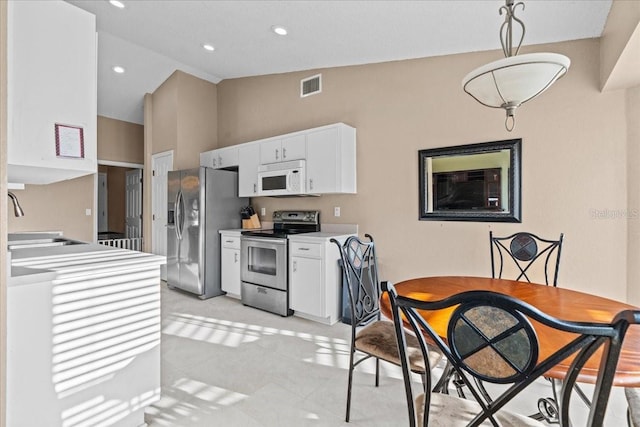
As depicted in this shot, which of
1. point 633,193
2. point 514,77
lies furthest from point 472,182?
point 514,77

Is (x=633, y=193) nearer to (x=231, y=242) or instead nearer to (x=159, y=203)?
(x=231, y=242)

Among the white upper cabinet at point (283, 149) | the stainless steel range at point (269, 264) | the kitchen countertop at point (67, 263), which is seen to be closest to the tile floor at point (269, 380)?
the stainless steel range at point (269, 264)

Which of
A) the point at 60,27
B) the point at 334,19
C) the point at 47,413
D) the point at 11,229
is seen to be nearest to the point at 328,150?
the point at 334,19

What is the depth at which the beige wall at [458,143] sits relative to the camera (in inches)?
101

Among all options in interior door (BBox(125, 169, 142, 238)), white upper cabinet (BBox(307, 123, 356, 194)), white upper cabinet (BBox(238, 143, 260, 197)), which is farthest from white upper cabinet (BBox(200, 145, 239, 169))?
interior door (BBox(125, 169, 142, 238))

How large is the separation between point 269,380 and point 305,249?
1.46 meters

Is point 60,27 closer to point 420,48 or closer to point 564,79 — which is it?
point 420,48

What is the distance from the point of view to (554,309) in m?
1.50

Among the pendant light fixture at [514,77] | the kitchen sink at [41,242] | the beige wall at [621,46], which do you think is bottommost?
the kitchen sink at [41,242]

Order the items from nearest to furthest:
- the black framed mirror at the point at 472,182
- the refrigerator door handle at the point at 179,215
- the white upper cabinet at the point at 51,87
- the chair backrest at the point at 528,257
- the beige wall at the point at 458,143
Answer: the white upper cabinet at the point at 51,87, the chair backrest at the point at 528,257, the beige wall at the point at 458,143, the black framed mirror at the point at 472,182, the refrigerator door handle at the point at 179,215

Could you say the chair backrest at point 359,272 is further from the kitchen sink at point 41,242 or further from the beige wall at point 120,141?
the beige wall at point 120,141

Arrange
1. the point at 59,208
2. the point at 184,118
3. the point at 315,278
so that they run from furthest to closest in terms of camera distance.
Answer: the point at 59,208, the point at 184,118, the point at 315,278

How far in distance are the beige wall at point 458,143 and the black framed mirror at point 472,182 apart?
0.07m

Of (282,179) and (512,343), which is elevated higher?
(282,179)
